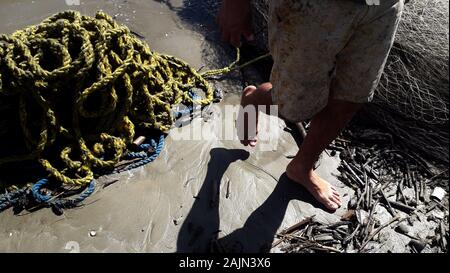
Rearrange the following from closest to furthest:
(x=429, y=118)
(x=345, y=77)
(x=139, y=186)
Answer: (x=345, y=77) < (x=139, y=186) < (x=429, y=118)

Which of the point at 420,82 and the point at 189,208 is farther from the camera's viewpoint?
the point at 420,82

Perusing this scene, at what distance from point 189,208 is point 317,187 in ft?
3.38

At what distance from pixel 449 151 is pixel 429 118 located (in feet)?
1.12

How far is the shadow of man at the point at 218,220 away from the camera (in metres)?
2.77

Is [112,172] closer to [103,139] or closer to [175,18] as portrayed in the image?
[103,139]

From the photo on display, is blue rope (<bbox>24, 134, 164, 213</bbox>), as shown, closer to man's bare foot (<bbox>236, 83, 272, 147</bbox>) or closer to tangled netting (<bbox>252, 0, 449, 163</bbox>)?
man's bare foot (<bbox>236, 83, 272, 147</bbox>)

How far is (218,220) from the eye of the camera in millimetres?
2906

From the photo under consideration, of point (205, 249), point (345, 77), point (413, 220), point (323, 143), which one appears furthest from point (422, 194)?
point (205, 249)

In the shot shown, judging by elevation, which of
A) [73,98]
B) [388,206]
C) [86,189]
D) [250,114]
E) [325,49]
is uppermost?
[325,49]

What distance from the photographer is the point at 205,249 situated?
9.00 ft

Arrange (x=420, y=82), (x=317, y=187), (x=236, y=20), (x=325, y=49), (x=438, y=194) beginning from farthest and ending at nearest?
(x=420, y=82)
(x=438, y=194)
(x=317, y=187)
(x=236, y=20)
(x=325, y=49)

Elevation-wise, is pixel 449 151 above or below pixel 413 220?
above

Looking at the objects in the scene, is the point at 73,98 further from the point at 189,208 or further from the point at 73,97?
the point at 189,208

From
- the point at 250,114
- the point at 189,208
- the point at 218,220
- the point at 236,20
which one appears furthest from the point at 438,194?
the point at 236,20
